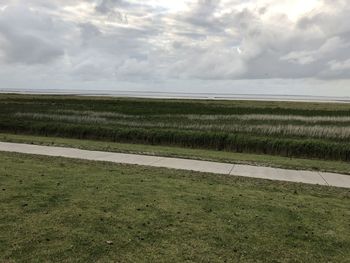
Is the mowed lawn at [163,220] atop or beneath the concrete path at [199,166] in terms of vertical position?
atop

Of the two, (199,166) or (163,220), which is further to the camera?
(199,166)

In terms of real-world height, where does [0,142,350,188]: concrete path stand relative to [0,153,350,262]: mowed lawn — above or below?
below

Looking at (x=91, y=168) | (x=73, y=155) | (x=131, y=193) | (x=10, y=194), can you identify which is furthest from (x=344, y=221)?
(x=73, y=155)

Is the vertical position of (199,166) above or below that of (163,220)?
below

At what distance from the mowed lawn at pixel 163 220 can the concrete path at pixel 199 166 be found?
1.32 m

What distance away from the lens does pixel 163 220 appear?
555cm

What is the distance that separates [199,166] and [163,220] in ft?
18.7

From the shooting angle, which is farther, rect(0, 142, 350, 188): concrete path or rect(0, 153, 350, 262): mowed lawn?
rect(0, 142, 350, 188): concrete path

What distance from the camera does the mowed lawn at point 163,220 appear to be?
4484 mm

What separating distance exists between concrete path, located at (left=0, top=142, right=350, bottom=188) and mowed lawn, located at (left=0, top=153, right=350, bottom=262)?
1.32m

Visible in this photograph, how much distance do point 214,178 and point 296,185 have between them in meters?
1.89

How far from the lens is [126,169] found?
9.97m

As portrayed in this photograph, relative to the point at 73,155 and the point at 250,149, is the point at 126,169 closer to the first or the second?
the point at 73,155

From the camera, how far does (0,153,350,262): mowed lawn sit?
4484 mm
